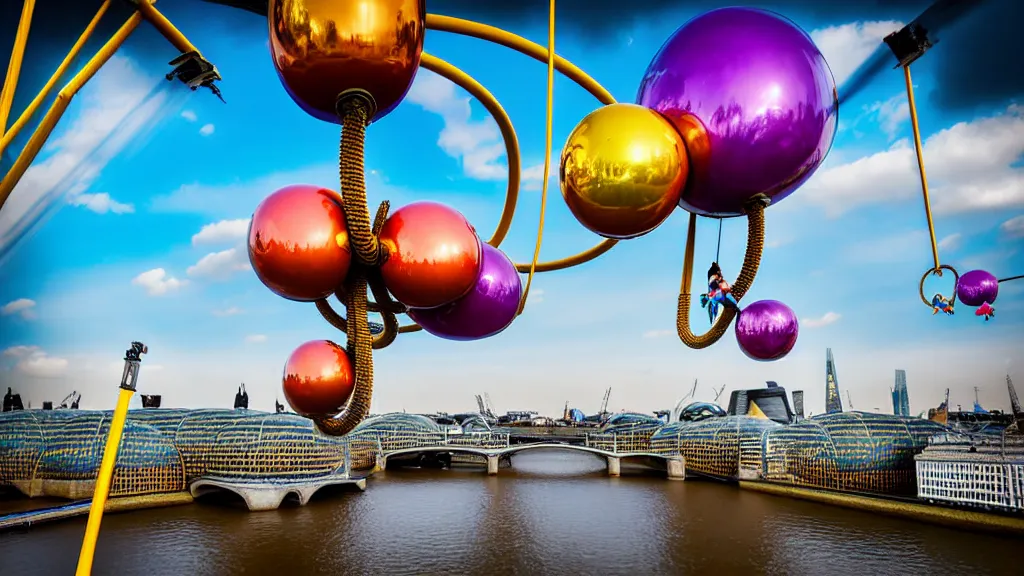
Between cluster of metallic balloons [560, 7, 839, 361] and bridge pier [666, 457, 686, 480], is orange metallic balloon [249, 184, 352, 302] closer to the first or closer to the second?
cluster of metallic balloons [560, 7, 839, 361]

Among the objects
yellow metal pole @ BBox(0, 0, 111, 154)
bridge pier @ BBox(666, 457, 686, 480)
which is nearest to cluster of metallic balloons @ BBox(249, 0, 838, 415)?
yellow metal pole @ BBox(0, 0, 111, 154)

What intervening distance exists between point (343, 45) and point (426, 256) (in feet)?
2.45

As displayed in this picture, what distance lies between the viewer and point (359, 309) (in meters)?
2.03

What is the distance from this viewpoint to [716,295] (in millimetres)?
2191

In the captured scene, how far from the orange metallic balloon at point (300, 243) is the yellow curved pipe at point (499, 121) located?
1003mm

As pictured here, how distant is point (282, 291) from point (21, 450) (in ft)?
83.3

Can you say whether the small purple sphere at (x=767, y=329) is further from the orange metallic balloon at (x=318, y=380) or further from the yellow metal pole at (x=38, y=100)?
the yellow metal pole at (x=38, y=100)

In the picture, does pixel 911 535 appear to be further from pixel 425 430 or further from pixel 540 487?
pixel 425 430

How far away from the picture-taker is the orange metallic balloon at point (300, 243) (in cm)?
185

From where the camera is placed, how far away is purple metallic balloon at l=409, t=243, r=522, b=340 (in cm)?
248

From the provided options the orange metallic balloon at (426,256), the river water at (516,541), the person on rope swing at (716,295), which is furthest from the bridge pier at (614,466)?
the orange metallic balloon at (426,256)

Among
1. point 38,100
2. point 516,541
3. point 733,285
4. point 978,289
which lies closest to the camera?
point 733,285

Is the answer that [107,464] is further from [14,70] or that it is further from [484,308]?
[14,70]

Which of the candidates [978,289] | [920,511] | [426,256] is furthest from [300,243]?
[920,511]
